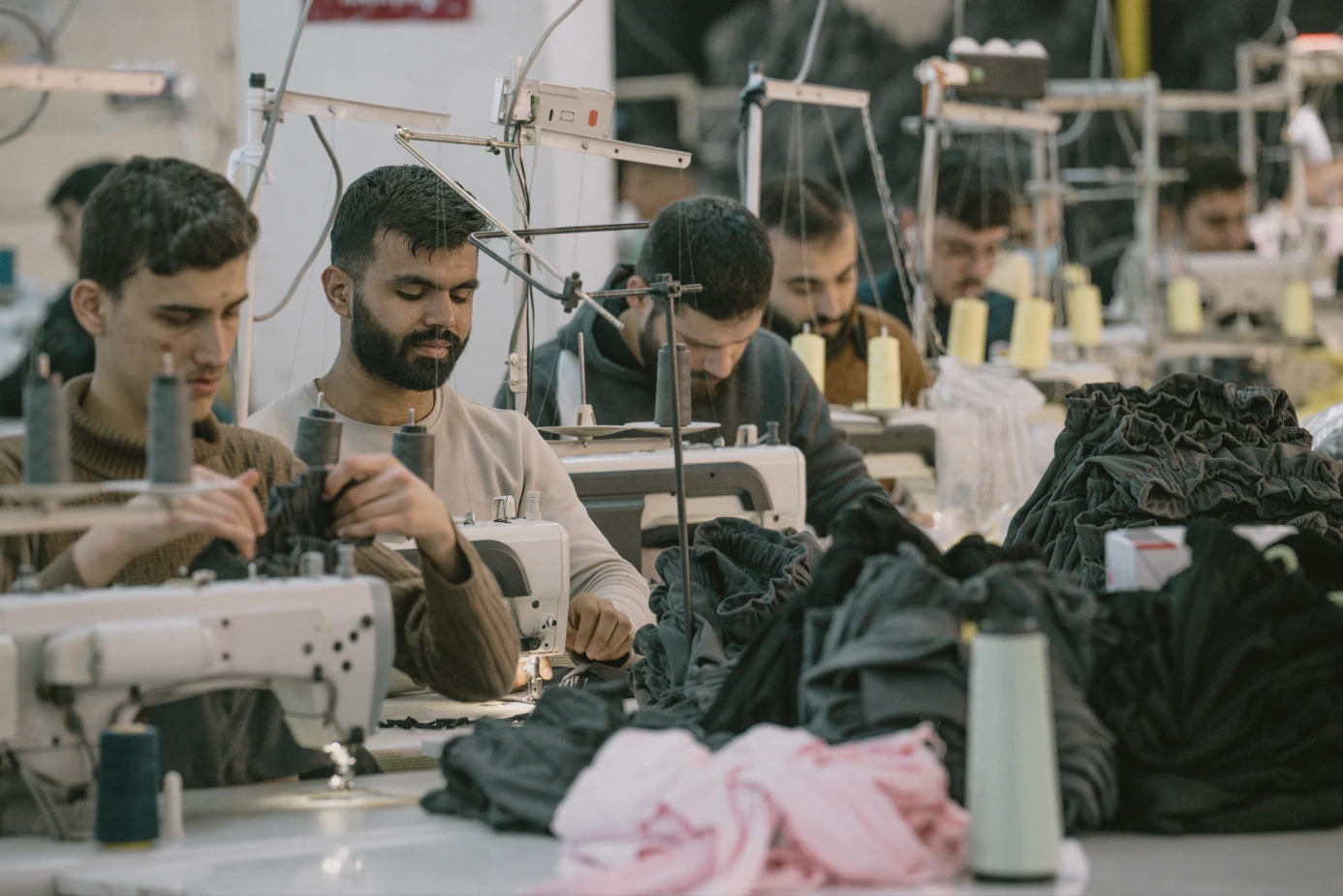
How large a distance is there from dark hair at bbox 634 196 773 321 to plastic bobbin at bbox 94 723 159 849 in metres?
1.81

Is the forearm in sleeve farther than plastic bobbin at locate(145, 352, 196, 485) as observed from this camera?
Yes

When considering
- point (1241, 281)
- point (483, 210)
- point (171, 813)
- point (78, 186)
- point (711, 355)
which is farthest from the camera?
point (1241, 281)

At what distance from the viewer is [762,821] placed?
1497mm

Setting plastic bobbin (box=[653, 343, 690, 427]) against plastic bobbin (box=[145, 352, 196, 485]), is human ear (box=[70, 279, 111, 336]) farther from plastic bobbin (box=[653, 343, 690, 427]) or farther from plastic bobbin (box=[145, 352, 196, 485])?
plastic bobbin (box=[653, 343, 690, 427])

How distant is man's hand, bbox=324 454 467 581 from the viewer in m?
2.01

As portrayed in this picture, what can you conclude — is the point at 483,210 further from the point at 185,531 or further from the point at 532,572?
the point at 185,531

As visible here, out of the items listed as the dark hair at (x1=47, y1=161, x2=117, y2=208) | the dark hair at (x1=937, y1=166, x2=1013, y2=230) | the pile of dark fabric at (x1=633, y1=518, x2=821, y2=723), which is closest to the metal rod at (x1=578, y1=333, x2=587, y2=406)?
the pile of dark fabric at (x1=633, y1=518, x2=821, y2=723)

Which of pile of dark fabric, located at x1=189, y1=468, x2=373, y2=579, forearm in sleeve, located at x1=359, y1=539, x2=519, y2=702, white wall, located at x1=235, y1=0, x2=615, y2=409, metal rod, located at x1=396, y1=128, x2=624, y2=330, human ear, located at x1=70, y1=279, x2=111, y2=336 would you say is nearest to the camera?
pile of dark fabric, located at x1=189, y1=468, x2=373, y2=579

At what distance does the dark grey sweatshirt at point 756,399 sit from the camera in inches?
140

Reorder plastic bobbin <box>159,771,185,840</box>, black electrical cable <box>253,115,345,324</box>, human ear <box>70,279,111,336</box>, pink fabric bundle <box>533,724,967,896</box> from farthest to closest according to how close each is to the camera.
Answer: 1. black electrical cable <box>253,115,345,324</box>
2. human ear <box>70,279,111,336</box>
3. plastic bobbin <box>159,771,185,840</box>
4. pink fabric bundle <box>533,724,967,896</box>

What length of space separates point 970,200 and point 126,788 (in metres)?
4.44

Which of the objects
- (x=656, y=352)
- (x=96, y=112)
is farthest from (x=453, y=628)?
(x=96, y=112)

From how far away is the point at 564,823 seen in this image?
1.58 m

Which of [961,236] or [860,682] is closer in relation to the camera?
[860,682]
